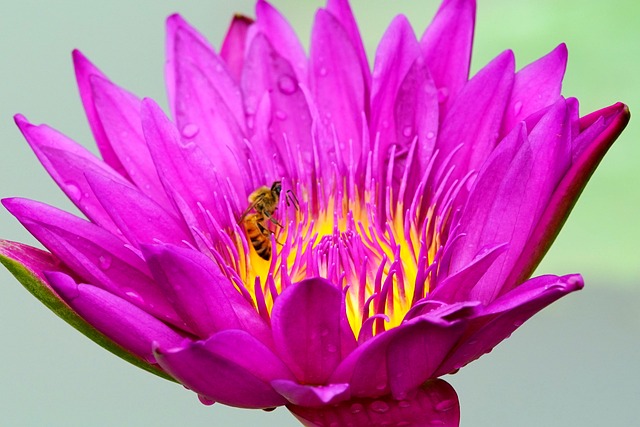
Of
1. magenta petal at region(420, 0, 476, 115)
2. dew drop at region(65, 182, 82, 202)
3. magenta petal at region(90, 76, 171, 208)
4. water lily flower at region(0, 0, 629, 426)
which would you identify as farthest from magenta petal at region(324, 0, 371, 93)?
dew drop at region(65, 182, 82, 202)

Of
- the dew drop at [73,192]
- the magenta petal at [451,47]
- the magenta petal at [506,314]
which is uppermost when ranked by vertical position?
the magenta petal at [451,47]

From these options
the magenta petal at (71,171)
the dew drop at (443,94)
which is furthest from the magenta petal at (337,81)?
the magenta petal at (71,171)

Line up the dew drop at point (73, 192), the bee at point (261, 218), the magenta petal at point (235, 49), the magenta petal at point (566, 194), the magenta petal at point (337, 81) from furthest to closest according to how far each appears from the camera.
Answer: the magenta petal at point (235, 49)
the magenta petal at point (337, 81)
the bee at point (261, 218)
the dew drop at point (73, 192)
the magenta petal at point (566, 194)

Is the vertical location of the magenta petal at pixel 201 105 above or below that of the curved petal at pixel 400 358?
above

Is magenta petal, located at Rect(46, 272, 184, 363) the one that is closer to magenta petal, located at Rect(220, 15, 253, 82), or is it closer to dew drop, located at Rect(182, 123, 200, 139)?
dew drop, located at Rect(182, 123, 200, 139)

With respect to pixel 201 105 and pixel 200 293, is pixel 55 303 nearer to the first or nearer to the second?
pixel 200 293

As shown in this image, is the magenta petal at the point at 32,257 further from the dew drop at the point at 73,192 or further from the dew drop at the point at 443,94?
the dew drop at the point at 443,94

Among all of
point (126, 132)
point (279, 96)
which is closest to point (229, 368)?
point (126, 132)
